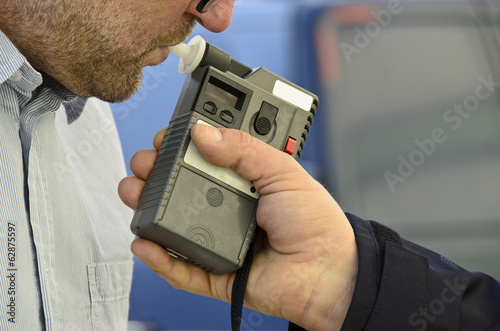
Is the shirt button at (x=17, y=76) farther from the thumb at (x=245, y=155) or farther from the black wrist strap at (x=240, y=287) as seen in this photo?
the black wrist strap at (x=240, y=287)

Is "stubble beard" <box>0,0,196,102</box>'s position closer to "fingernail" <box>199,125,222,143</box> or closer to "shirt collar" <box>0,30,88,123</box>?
"shirt collar" <box>0,30,88,123</box>

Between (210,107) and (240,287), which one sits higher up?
(210,107)

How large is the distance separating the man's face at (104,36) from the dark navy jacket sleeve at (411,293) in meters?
0.52

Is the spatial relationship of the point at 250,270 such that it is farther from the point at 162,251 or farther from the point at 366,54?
the point at 366,54

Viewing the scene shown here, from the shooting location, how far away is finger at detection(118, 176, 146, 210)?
1.01 metres

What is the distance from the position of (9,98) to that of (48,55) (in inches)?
4.1

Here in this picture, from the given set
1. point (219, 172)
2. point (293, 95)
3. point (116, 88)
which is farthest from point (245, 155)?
point (116, 88)

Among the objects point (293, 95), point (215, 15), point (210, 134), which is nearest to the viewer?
point (210, 134)

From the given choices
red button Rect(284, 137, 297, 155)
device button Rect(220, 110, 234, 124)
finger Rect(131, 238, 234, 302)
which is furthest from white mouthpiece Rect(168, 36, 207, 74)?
finger Rect(131, 238, 234, 302)

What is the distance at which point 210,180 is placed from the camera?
0.97m

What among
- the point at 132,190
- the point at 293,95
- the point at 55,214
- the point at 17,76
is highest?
the point at 293,95

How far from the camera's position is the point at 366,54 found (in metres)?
2.49

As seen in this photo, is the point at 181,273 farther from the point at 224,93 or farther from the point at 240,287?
the point at 224,93

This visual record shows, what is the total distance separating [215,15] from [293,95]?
26cm
